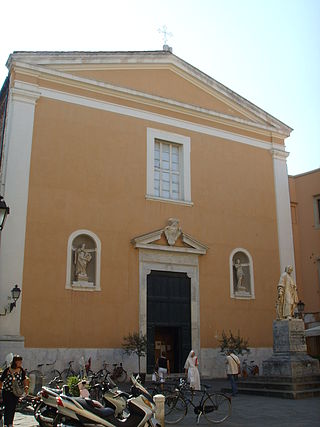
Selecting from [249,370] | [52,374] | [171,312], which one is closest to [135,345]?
[171,312]

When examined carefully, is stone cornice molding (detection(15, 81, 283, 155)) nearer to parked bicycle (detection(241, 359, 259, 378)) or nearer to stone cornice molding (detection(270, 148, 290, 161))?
stone cornice molding (detection(270, 148, 290, 161))

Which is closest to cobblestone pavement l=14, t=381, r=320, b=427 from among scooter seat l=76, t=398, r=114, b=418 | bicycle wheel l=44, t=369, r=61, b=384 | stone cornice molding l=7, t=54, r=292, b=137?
scooter seat l=76, t=398, r=114, b=418

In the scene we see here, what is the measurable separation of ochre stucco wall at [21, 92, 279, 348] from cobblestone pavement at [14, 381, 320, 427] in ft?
16.3

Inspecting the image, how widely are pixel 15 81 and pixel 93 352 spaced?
8.77 metres

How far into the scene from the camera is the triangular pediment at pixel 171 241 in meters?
17.4

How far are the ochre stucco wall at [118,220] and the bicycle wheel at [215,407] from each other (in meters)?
6.55

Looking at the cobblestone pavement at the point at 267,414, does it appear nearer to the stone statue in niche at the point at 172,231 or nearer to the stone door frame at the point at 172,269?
the stone door frame at the point at 172,269

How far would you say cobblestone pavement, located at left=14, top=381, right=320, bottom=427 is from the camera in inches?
369

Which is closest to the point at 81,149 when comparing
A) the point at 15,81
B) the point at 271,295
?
the point at 15,81

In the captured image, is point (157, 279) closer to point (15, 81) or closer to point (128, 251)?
point (128, 251)

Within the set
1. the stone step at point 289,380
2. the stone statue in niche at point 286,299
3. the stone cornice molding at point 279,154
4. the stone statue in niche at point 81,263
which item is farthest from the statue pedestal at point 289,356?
the stone cornice molding at point 279,154

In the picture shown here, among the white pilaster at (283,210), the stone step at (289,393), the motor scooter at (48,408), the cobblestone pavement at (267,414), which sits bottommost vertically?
the cobblestone pavement at (267,414)

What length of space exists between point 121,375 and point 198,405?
6394mm

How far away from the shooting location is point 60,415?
7730 millimetres
